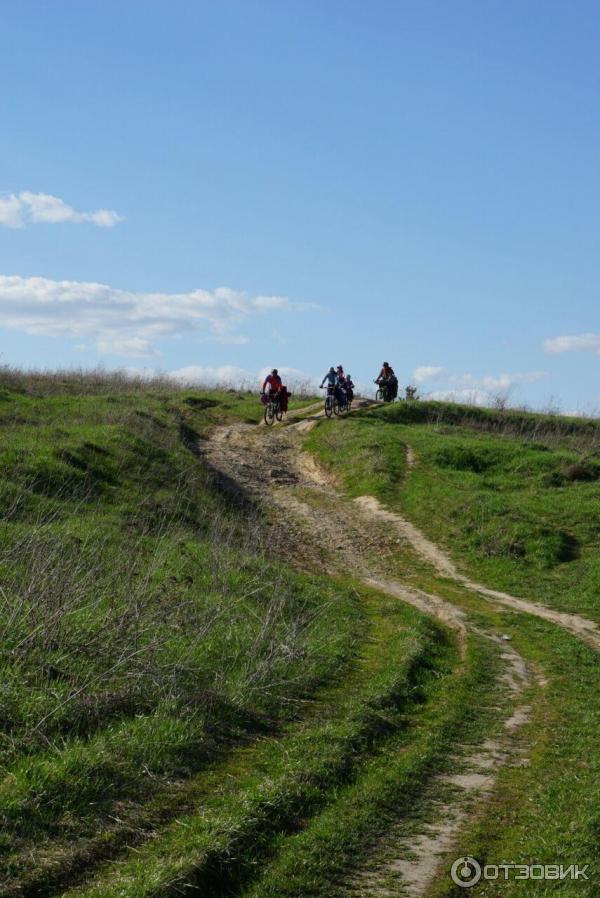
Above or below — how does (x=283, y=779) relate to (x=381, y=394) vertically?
below

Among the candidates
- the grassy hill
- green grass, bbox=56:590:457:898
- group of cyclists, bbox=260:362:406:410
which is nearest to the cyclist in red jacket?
group of cyclists, bbox=260:362:406:410

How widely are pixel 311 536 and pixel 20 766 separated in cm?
1644

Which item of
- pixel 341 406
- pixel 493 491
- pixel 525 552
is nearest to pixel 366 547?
pixel 525 552

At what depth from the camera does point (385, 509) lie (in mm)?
25781

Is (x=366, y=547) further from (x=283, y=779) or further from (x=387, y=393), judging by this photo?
(x=387, y=393)

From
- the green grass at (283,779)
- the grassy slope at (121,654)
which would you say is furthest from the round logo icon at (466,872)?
the grassy slope at (121,654)

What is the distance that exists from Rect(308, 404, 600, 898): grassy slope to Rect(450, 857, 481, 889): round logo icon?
0.27ft

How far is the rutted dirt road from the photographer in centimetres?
671

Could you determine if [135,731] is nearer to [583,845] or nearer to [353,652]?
[583,845]

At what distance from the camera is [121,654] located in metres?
9.20

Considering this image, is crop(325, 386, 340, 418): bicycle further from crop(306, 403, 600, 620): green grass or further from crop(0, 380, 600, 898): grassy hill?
crop(0, 380, 600, 898): grassy hill

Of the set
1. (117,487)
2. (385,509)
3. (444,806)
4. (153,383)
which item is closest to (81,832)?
(444,806)

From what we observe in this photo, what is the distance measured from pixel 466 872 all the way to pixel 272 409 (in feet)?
106

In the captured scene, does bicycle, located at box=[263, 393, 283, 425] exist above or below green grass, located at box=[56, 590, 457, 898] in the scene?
above
